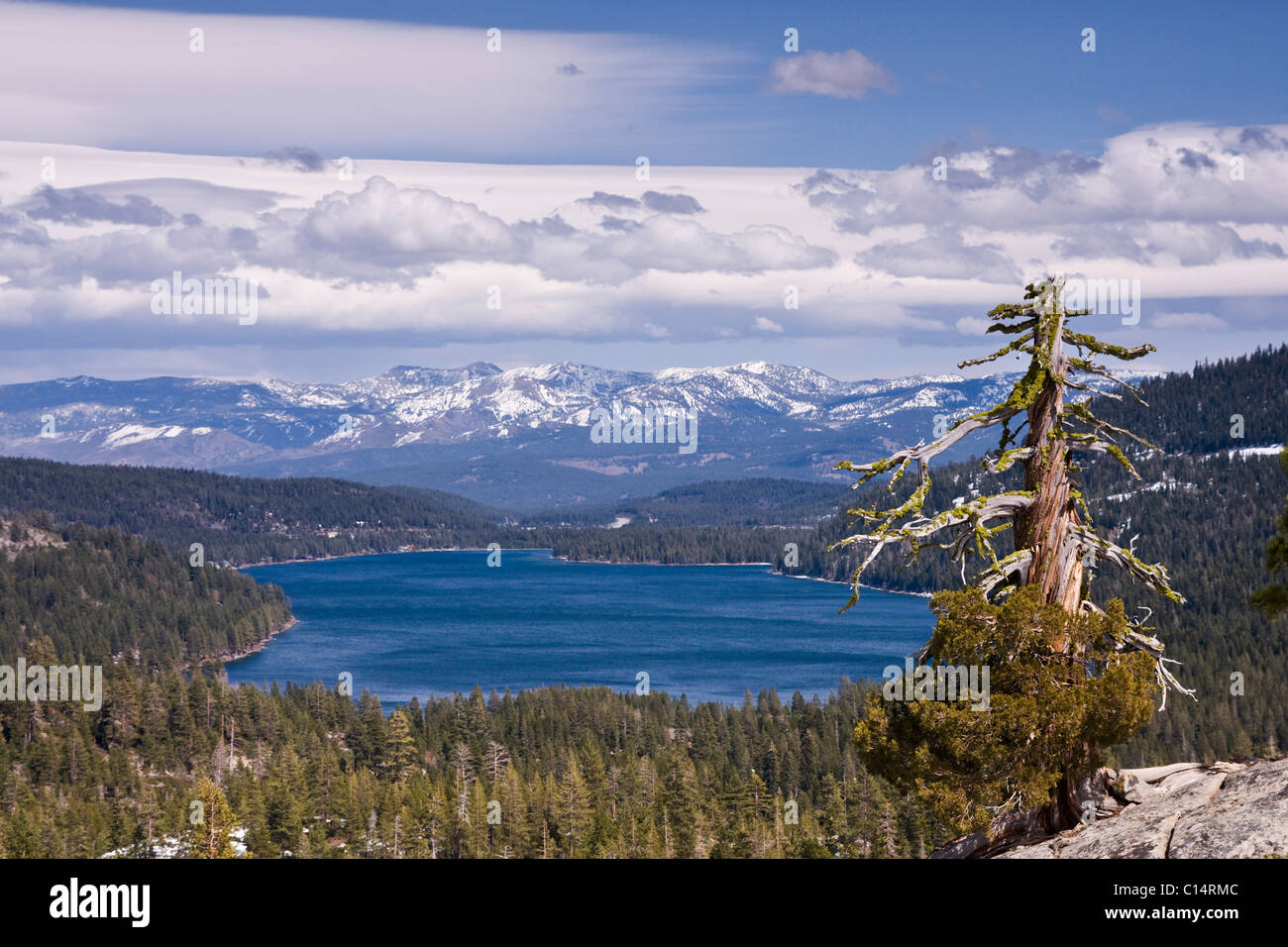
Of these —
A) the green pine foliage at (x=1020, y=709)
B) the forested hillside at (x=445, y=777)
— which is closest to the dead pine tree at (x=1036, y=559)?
the green pine foliage at (x=1020, y=709)

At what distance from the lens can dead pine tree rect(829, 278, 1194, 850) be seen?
24.0 meters

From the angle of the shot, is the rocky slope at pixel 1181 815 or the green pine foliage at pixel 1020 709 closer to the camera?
the rocky slope at pixel 1181 815

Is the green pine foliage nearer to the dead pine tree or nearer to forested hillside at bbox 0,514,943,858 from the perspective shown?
the dead pine tree

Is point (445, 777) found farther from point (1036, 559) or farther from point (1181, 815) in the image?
point (1181, 815)

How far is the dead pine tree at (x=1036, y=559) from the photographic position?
78.6 ft

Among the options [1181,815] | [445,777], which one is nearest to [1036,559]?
[1181,815]

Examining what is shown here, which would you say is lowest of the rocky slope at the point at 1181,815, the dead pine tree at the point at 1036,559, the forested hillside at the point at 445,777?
the forested hillside at the point at 445,777

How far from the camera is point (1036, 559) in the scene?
2652 cm

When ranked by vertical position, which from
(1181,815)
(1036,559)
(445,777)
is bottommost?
(445,777)

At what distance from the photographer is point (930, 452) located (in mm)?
27953

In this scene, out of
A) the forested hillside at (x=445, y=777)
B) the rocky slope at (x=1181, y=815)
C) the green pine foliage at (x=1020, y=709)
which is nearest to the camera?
the rocky slope at (x=1181, y=815)

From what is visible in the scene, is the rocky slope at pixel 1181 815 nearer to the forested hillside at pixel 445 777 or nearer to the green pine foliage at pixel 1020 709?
the green pine foliage at pixel 1020 709
